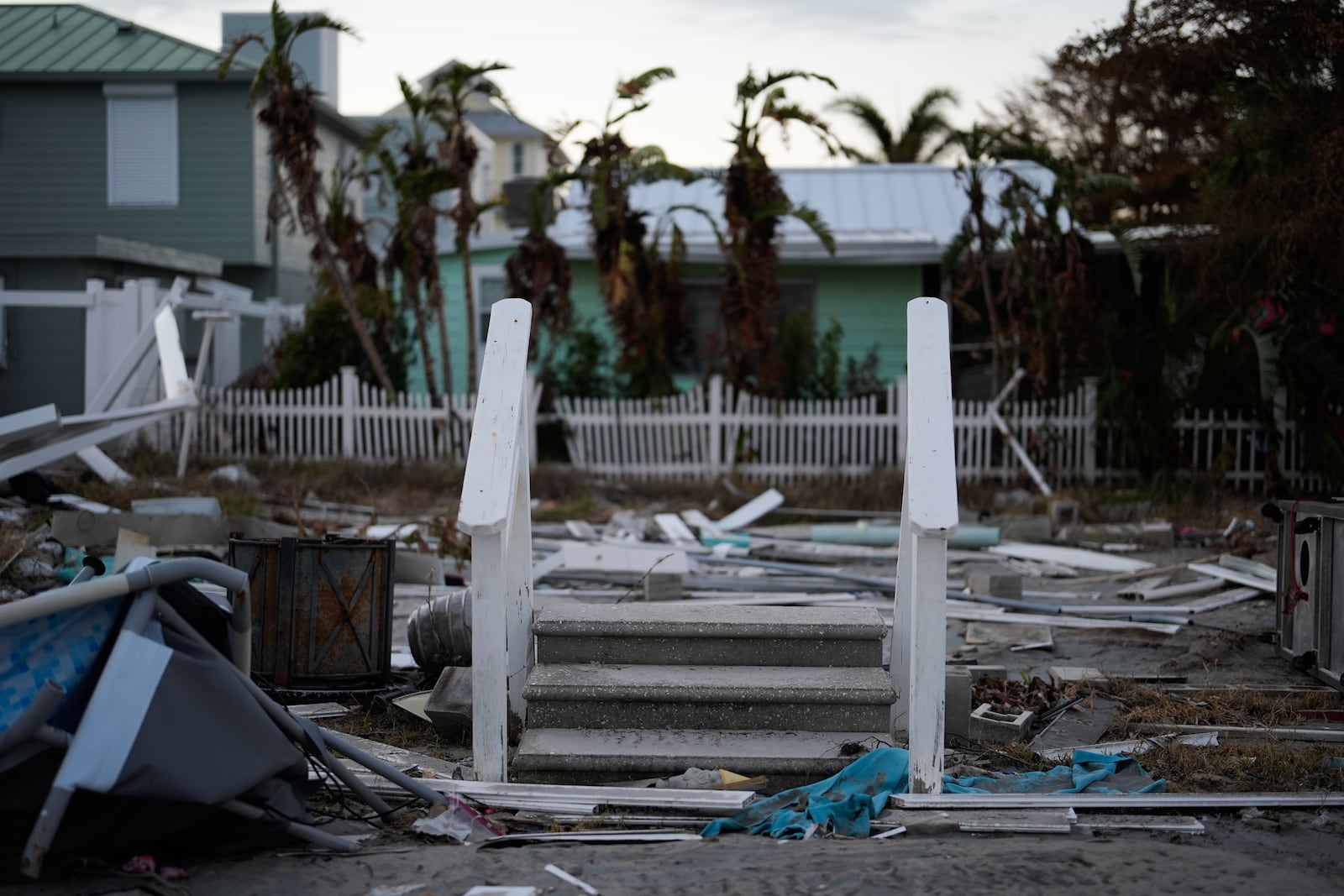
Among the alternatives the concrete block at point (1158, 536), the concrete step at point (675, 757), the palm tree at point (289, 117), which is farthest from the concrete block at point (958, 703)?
the palm tree at point (289, 117)

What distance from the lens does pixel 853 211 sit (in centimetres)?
1836

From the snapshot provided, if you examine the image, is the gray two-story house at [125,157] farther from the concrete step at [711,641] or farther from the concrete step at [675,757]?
the concrete step at [675,757]

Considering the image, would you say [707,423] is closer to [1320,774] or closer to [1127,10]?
[1127,10]

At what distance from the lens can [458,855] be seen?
3885mm

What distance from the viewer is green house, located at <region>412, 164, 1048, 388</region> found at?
16984 mm

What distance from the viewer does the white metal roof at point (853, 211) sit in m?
16.9

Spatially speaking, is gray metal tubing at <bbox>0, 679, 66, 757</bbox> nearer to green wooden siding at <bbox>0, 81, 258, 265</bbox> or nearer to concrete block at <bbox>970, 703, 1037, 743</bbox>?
concrete block at <bbox>970, 703, 1037, 743</bbox>

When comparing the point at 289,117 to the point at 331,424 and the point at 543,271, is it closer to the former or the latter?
the point at 543,271

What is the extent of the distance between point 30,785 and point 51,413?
616 centimetres

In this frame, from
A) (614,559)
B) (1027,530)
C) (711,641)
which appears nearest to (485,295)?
(1027,530)

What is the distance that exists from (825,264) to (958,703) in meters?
A: 12.7

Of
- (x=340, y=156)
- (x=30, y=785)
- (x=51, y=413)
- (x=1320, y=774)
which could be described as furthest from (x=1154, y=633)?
(x=340, y=156)

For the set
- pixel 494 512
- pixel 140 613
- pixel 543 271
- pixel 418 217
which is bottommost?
pixel 140 613

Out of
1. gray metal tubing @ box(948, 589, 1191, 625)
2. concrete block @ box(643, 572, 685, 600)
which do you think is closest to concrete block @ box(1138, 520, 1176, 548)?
gray metal tubing @ box(948, 589, 1191, 625)
